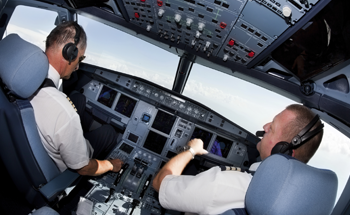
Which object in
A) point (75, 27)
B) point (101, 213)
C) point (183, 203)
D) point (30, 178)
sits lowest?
point (101, 213)

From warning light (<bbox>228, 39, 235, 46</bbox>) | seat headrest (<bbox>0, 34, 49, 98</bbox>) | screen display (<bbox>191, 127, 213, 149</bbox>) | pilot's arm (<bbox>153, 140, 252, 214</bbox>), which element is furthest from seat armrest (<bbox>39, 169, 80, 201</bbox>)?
screen display (<bbox>191, 127, 213, 149</bbox>)

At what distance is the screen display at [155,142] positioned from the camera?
3.13 metres

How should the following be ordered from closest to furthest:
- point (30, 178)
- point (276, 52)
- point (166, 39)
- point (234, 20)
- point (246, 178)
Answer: point (246, 178)
point (30, 178)
point (234, 20)
point (276, 52)
point (166, 39)

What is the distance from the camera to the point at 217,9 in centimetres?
157

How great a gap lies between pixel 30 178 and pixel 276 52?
220cm

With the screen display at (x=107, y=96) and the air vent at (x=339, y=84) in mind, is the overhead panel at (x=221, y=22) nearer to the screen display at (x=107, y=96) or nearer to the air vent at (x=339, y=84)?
the air vent at (x=339, y=84)

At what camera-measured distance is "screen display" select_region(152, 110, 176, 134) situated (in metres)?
3.12

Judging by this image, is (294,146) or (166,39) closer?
(294,146)

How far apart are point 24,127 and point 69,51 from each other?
1.98ft

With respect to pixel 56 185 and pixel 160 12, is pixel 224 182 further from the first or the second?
pixel 160 12

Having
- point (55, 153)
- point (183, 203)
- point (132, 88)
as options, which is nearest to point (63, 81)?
point (132, 88)

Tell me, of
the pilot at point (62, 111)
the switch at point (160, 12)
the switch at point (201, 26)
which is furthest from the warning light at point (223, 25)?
the pilot at point (62, 111)

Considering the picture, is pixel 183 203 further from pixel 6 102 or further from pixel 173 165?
pixel 6 102

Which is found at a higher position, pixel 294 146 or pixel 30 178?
pixel 294 146
